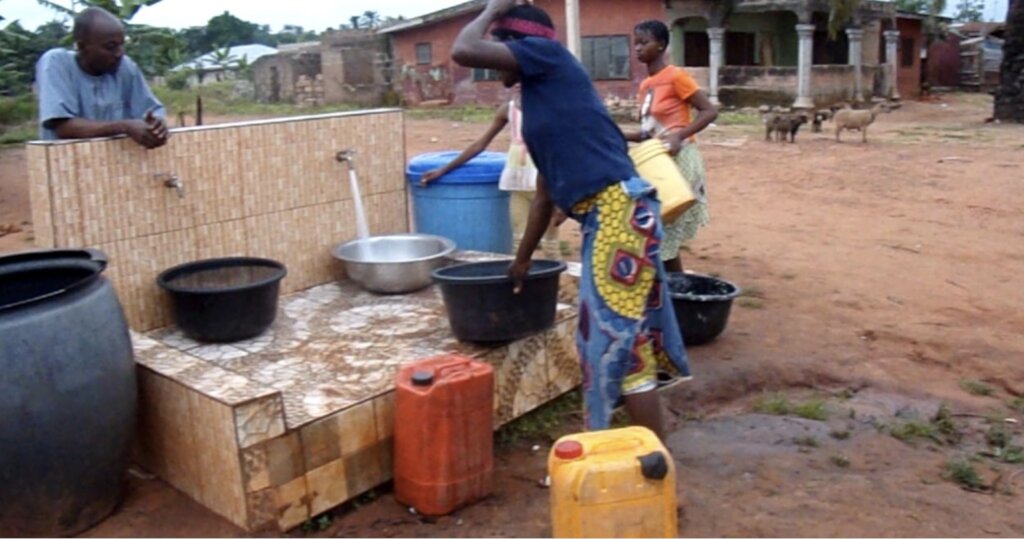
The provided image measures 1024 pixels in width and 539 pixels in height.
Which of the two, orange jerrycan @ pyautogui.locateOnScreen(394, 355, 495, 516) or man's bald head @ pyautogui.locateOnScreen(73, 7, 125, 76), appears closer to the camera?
orange jerrycan @ pyautogui.locateOnScreen(394, 355, 495, 516)

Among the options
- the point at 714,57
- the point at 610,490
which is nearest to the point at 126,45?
the point at 610,490

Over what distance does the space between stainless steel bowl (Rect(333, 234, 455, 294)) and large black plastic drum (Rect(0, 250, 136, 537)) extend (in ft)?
4.70

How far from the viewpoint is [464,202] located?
15.9 ft

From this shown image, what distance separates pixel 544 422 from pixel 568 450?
166 centimetres

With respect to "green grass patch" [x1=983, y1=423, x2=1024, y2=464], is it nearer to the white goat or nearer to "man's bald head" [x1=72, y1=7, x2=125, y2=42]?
"man's bald head" [x1=72, y1=7, x2=125, y2=42]

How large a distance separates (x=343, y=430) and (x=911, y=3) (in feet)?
118

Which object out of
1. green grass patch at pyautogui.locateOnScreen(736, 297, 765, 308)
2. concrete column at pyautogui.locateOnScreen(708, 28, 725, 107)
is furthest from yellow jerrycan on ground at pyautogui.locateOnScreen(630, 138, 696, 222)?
concrete column at pyautogui.locateOnScreen(708, 28, 725, 107)

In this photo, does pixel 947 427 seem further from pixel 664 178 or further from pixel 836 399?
pixel 664 178

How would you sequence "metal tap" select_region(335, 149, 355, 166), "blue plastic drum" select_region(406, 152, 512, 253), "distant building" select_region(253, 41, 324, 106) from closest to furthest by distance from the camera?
"metal tap" select_region(335, 149, 355, 166) < "blue plastic drum" select_region(406, 152, 512, 253) < "distant building" select_region(253, 41, 324, 106)

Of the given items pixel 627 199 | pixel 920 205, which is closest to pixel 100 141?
pixel 627 199

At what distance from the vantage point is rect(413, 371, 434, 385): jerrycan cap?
9.68ft

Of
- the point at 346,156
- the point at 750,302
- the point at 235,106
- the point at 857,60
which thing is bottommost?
the point at 750,302

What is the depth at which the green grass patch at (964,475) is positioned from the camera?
10.6ft

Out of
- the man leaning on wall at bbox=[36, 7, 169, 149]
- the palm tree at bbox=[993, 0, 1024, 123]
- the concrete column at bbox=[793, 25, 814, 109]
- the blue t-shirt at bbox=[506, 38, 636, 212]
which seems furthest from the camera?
the concrete column at bbox=[793, 25, 814, 109]
